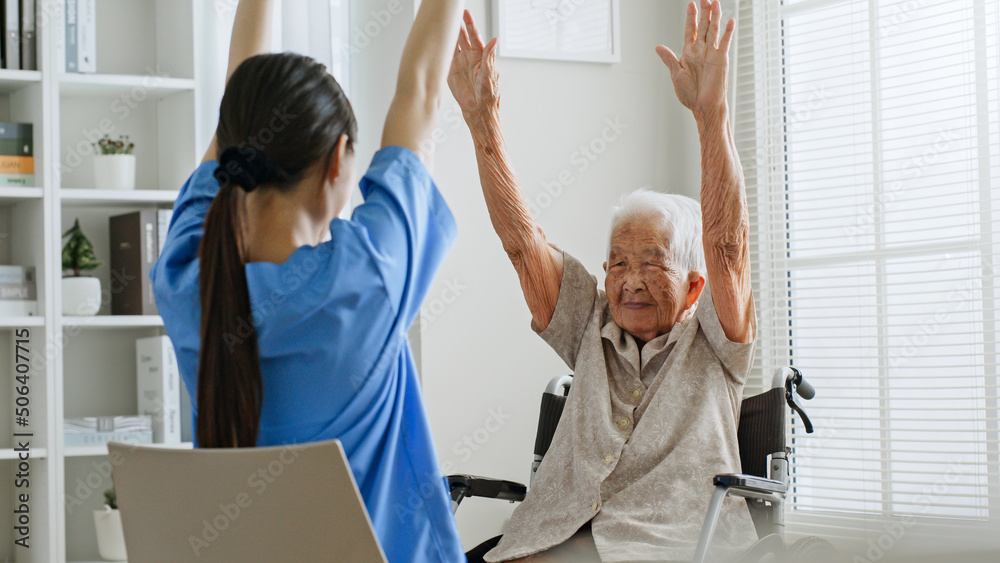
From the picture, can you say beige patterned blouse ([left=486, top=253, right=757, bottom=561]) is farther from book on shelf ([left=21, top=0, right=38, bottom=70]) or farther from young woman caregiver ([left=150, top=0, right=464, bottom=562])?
book on shelf ([left=21, top=0, right=38, bottom=70])

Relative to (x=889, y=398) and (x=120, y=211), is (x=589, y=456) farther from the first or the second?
(x=120, y=211)

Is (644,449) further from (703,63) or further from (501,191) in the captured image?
(703,63)

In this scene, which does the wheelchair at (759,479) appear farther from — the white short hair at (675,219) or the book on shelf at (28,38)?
the book on shelf at (28,38)

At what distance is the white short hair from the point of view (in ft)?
6.66

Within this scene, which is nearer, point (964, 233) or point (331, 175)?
point (331, 175)

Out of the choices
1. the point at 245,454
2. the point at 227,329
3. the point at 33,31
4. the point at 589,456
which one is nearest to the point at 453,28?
the point at 227,329

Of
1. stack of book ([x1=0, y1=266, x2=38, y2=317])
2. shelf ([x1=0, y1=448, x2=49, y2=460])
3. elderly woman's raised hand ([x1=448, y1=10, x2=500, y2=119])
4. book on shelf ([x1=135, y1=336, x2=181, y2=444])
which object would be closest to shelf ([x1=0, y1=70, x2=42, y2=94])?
stack of book ([x1=0, y1=266, x2=38, y2=317])

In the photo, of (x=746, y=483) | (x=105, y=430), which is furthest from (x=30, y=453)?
(x=746, y=483)

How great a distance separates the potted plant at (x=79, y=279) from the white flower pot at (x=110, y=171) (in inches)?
5.3

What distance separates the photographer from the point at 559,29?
2920mm

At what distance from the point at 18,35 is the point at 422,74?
2.03 metres

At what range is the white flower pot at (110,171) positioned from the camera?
2736mm

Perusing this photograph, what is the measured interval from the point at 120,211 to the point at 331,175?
2.13 m

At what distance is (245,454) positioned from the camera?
0.86m
